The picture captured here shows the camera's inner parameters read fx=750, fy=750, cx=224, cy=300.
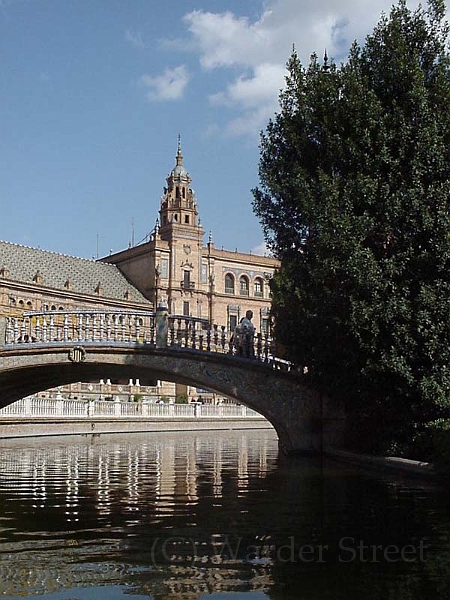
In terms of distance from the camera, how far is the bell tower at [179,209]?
3017 inches

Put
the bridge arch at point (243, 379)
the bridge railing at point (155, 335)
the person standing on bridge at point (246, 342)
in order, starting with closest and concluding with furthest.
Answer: the bridge arch at point (243, 379) → the bridge railing at point (155, 335) → the person standing on bridge at point (246, 342)

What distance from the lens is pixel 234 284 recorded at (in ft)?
268

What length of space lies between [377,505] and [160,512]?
3012mm

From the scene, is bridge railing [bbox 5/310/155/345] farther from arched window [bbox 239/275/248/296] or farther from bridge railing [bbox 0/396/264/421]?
arched window [bbox 239/275/248/296]

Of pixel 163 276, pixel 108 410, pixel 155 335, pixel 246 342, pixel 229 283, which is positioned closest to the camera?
pixel 155 335

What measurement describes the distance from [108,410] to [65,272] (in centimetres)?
3236

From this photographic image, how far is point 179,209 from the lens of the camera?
78.2 metres

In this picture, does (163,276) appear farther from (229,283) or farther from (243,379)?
(243,379)

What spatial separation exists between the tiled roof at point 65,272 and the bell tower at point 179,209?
22.7ft

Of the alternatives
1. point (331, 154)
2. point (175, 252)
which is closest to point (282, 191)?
point (331, 154)

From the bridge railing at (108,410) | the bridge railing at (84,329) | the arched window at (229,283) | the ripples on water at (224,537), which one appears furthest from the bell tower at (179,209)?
the ripples on water at (224,537)

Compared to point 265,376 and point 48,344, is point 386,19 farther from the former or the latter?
point 48,344

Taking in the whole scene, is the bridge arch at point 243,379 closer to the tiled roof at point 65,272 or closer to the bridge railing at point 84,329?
the bridge railing at point 84,329

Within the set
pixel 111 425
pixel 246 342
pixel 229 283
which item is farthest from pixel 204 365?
pixel 229 283
